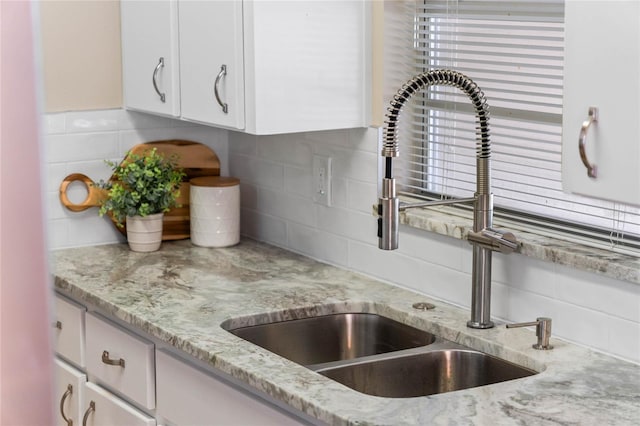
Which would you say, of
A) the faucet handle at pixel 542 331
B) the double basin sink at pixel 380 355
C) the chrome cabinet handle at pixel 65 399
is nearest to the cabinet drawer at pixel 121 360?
the chrome cabinet handle at pixel 65 399

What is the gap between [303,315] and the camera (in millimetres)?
2406

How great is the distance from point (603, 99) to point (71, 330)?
5.89 ft

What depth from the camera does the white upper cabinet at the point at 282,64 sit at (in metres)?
2.46

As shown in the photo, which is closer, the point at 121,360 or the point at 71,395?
the point at 121,360

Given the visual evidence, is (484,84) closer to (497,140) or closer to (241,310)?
(497,140)

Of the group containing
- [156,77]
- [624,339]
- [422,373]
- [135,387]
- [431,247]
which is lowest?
[135,387]

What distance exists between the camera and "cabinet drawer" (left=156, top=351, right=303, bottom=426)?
197cm

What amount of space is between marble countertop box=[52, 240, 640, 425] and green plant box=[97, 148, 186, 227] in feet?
0.44

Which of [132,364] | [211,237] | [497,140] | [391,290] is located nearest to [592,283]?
[497,140]

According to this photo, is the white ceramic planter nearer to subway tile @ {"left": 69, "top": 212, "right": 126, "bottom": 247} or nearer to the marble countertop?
the marble countertop

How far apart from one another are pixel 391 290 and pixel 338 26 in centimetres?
73

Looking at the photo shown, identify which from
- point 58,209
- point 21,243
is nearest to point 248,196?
point 58,209

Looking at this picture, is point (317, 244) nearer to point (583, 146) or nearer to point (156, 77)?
point (156, 77)

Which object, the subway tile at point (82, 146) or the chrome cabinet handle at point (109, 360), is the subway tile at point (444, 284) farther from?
the subway tile at point (82, 146)
